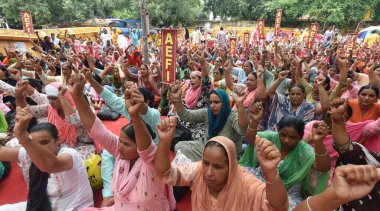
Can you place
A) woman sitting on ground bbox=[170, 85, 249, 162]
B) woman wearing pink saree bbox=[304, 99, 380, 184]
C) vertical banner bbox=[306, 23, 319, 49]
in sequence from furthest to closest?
vertical banner bbox=[306, 23, 319, 49] < woman sitting on ground bbox=[170, 85, 249, 162] < woman wearing pink saree bbox=[304, 99, 380, 184]

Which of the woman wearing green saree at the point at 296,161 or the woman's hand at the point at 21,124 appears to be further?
the woman wearing green saree at the point at 296,161

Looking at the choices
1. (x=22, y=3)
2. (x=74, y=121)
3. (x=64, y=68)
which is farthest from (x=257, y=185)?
(x=22, y=3)

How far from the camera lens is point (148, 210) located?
79.1 inches

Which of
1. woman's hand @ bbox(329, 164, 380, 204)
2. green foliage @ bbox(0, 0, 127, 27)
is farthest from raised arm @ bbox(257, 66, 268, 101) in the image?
green foliage @ bbox(0, 0, 127, 27)

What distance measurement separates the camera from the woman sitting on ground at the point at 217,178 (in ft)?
5.00

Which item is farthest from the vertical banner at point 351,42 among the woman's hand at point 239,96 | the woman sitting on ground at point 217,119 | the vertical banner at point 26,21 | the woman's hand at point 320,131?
the vertical banner at point 26,21

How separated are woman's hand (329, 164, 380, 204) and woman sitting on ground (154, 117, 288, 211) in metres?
0.34

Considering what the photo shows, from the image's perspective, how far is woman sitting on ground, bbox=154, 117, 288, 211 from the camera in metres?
1.52

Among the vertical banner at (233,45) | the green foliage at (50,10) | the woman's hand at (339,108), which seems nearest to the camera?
the woman's hand at (339,108)

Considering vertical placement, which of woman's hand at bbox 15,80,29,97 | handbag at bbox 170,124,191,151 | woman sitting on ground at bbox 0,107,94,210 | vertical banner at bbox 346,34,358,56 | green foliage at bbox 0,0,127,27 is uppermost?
green foliage at bbox 0,0,127,27

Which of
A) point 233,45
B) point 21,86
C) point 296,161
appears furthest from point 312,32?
point 21,86

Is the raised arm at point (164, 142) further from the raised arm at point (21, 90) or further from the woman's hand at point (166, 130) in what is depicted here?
the raised arm at point (21, 90)

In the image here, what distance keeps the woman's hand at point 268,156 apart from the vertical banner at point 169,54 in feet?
10.9

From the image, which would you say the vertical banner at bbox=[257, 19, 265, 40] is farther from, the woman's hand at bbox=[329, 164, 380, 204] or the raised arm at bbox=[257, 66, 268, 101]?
the woman's hand at bbox=[329, 164, 380, 204]
